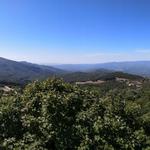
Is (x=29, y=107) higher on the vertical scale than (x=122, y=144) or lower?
higher

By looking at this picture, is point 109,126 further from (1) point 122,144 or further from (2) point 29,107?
(2) point 29,107

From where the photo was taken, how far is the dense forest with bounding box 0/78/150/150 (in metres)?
21.8

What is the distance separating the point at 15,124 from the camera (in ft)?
79.0

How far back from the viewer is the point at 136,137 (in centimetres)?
2267

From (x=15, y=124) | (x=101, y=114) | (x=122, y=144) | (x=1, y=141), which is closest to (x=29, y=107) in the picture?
(x=15, y=124)

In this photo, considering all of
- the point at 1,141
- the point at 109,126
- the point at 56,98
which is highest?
the point at 56,98

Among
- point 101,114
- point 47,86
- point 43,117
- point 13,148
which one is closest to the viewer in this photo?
point 13,148

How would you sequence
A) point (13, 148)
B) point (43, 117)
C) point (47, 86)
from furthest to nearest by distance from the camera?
point (47, 86)
point (43, 117)
point (13, 148)

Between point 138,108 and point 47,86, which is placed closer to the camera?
point 138,108

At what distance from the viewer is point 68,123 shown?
23734 millimetres

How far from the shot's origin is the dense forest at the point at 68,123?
859 inches

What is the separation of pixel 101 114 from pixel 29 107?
6037mm

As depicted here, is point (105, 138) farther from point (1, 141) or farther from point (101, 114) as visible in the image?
point (1, 141)

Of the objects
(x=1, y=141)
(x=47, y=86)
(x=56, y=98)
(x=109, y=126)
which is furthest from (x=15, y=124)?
(x=109, y=126)
